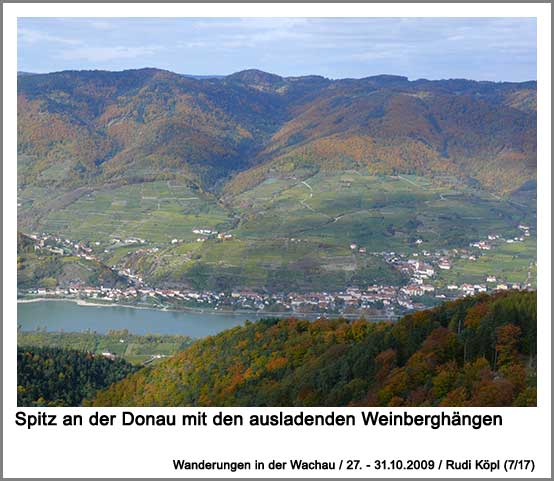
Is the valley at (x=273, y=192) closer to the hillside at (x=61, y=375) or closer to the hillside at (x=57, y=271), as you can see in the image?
the hillside at (x=57, y=271)

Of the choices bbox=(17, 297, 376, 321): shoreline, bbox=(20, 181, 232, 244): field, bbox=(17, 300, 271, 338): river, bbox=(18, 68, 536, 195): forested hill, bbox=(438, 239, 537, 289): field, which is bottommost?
bbox=(17, 300, 271, 338): river

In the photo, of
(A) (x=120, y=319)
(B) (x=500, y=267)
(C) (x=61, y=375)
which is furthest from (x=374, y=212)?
(C) (x=61, y=375)

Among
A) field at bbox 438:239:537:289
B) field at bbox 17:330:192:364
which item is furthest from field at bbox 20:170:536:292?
field at bbox 17:330:192:364

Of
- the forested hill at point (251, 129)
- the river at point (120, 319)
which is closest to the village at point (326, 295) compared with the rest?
the river at point (120, 319)

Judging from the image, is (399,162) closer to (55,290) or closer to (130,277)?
(130,277)

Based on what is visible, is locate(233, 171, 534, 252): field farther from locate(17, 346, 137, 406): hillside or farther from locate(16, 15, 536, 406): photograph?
locate(17, 346, 137, 406): hillside

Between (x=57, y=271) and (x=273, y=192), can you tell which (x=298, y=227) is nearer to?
(x=273, y=192)

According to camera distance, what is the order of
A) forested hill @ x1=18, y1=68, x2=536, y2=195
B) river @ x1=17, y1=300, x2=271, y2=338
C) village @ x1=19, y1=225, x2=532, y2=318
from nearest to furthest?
river @ x1=17, y1=300, x2=271, y2=338, village @ x1=19, y1=225, x2=532, y2=318, forested hill @ x1=18, y1=68, x2=536, y2=195
